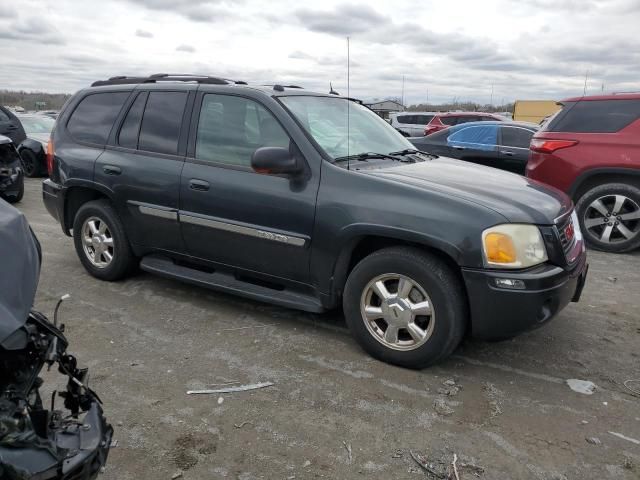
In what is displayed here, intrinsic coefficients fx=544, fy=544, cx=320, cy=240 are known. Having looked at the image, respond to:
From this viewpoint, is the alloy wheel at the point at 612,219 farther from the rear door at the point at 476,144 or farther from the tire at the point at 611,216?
the rear door at the point at 476,144

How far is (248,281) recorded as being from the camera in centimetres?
421

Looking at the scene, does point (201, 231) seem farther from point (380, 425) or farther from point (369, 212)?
point (380, 425)

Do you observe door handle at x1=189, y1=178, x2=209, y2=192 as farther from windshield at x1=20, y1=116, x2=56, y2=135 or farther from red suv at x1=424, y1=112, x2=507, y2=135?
red suv at x1=424, y1=112, x2=507, y2=135

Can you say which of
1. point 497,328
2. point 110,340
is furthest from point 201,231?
point 497,328

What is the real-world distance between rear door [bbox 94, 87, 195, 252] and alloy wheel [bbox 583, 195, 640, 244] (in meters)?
5.00

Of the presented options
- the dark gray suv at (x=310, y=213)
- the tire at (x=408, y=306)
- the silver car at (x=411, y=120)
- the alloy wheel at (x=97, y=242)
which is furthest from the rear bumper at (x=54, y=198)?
the silver car at (x=411, y=120)

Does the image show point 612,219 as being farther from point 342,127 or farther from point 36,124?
point 36,124

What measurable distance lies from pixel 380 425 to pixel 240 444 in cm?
75

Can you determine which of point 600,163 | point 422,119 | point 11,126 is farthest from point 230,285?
point 422,119

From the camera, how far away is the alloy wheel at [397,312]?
340 centimetres

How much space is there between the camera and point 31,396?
1877 mm

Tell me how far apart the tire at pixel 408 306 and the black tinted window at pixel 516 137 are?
6.89 meters

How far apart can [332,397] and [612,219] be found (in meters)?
4.98

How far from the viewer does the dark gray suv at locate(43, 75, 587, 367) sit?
3252mm
